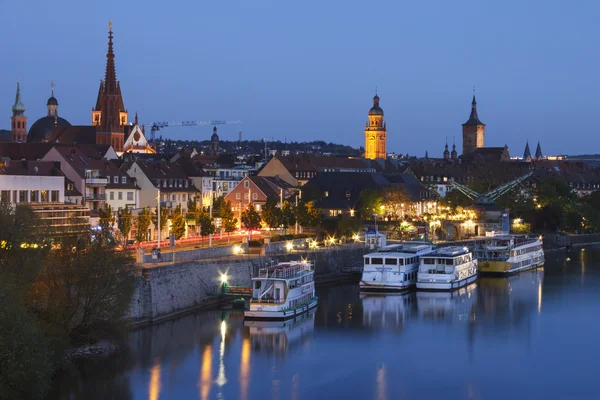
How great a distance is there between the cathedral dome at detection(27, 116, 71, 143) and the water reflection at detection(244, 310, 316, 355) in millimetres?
77621

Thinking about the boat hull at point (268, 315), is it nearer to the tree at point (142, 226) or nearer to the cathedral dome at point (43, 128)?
the tree at point (142, 226)

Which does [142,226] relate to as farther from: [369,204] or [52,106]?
[52,106]

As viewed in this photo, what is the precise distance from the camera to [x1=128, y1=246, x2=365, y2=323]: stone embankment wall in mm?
38625

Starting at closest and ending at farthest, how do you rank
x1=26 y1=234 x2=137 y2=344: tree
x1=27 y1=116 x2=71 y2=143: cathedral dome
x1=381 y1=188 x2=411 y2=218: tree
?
x1=26 y1=234 x2=137 y2=344: tree < x1=381 y1=188 x2=411 y2=218: tree < x1=27 y1=116 x2=71 y2=143: cathedral dome

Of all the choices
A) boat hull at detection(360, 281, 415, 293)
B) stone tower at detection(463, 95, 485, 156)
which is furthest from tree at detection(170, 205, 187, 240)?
stone tower at detection(463, 95, 485, 156)

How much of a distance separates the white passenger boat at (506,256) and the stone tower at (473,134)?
10913cm

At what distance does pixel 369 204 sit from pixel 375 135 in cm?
6246

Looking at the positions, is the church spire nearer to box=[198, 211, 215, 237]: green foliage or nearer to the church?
the church

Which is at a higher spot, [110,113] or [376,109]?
[376,109]

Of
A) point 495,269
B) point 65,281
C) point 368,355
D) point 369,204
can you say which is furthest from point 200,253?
point 369,204

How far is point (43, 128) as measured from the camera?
386 feet

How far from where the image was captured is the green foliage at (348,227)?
64.7 m

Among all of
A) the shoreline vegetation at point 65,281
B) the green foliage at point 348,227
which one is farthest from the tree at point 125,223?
the green foliage at point 348,227

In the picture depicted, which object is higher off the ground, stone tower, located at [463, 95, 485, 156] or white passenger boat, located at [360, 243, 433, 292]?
stone tower, located at [463, 95, 485, 156]
